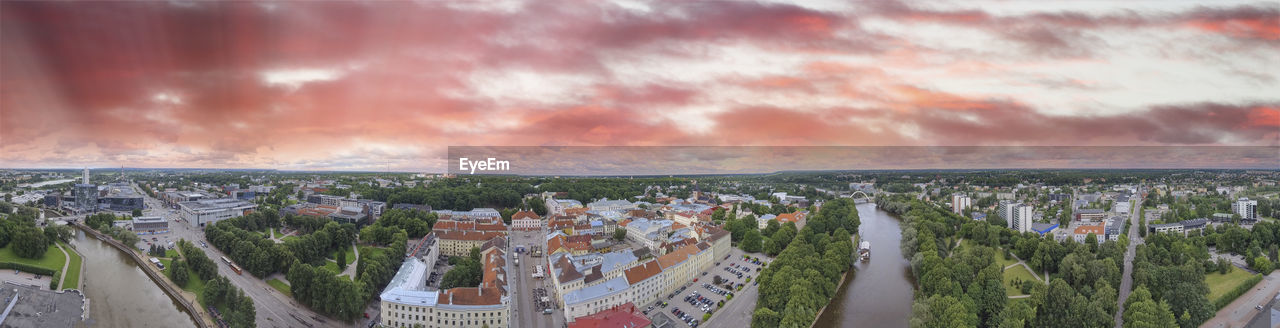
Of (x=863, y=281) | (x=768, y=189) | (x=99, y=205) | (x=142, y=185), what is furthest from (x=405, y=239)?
(x=142, y=185)

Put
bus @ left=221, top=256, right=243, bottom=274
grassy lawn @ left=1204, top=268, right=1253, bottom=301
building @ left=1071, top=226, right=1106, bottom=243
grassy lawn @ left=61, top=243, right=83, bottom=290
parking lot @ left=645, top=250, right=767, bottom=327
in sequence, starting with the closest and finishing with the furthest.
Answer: parking lot @ left=645, top=250, right=767, bottom=327
grassy lawn @ left=1204, top=268, right=1253, bottom=301
grassy lawn @ left=61, top=243, right=83, bottom=290
bus @ left=221, top=256, right=243, bottom=274
building @ left=1071, top=226, right=1106, bottom=243

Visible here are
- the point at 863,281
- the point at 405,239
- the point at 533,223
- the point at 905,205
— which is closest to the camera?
the point at 863,281

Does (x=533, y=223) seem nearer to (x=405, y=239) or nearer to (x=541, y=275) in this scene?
(x=405, y=239)

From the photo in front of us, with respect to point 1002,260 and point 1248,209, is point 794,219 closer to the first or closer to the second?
point 1002,260

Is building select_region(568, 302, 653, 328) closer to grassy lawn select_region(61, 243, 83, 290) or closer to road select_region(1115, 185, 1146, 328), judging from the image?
road select_region(1115, 185, 1146, 328)

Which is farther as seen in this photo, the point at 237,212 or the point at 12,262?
the point at 237,212

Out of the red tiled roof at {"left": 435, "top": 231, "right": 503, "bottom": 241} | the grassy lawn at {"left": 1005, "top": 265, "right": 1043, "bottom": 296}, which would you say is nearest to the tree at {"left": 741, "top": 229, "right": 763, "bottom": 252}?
the grassy lawn at {"left": 1005, "top": 265, "right": 1043, "bottom": 296}

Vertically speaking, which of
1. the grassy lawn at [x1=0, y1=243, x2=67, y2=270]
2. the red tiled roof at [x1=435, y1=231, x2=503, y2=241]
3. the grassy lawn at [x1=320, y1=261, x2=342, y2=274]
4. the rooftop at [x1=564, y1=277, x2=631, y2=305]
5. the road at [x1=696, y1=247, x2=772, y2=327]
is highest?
the red tiled roof at [x1=435, y1=231, x2=503, y2=241]

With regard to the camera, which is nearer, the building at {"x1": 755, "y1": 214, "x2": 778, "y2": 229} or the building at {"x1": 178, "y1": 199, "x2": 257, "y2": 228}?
the building at {"x1": 178, "y1": 199, "x2": 257, "y2": 228}
